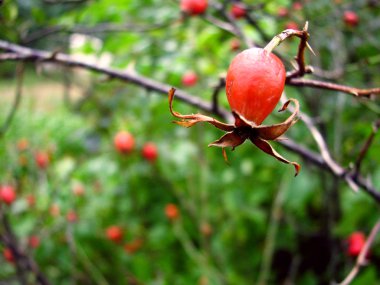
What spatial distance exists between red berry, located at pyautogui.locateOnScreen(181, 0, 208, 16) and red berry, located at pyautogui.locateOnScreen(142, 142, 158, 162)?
2.76 ft

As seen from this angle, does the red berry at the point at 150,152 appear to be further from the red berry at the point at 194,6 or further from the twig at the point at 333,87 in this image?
the twig at the point at 333,87

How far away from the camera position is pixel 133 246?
2.17 m

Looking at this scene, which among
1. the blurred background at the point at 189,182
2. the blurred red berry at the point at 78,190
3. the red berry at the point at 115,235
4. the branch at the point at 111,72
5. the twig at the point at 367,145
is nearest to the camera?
the twig at the point at 367,145

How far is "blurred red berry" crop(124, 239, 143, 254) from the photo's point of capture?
7.09 ft

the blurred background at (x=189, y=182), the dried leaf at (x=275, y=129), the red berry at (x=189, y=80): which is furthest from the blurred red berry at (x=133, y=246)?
the dried leaf at (x=275, y=129)

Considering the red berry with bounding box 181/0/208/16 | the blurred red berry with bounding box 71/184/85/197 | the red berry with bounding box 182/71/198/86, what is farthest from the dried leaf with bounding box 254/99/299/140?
the blurred red berry with bounding box 71/184/85/197

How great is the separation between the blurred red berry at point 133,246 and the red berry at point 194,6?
4.22ft

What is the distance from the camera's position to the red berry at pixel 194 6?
1.33m

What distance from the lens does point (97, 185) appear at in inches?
112

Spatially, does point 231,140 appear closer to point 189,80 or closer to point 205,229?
point 205,229

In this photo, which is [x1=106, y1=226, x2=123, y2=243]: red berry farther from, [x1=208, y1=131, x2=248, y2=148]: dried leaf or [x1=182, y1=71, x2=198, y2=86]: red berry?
[x1=208, y1=131, x2=248, y2=148]: dried leaf

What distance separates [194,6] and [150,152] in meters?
0.88

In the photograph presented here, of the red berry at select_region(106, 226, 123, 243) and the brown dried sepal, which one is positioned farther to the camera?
the red berry at select_region(106, 226, 123, 243)

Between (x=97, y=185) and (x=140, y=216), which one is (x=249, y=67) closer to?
(x=140, y=216)
